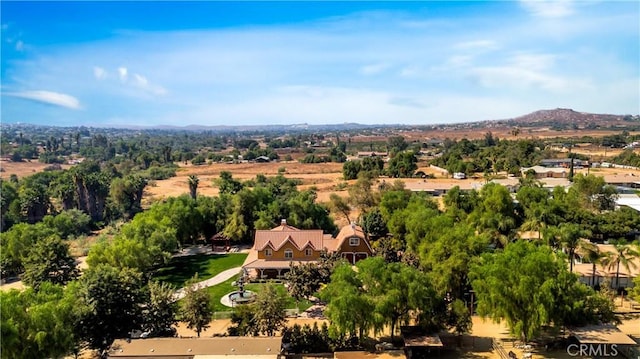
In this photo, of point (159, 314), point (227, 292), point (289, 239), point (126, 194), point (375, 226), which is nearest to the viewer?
point (159, 314)

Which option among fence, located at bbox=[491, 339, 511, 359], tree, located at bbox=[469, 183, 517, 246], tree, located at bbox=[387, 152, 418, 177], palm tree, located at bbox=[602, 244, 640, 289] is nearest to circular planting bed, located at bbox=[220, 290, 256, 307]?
fence, located at bbox=[491, 339, 511, 359]

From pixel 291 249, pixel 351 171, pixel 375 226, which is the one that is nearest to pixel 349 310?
pixel 291 249

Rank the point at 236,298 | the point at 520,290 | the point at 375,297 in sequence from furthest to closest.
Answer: the point at 236,298 → the point at 375,297 → the point at 520,290

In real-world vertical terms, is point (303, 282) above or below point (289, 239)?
below

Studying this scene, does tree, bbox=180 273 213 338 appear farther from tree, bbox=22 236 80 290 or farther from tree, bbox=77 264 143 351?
tree, bbox=22 236 80 290

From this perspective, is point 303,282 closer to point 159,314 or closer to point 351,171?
point 159,314

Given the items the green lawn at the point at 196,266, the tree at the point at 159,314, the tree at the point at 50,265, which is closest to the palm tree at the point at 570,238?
the green lawn at the point at 196,266

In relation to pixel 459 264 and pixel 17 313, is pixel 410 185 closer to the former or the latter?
pixel 459 264

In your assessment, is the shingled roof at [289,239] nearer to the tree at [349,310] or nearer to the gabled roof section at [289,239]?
the gabled roof section at [289,239]
